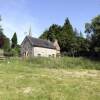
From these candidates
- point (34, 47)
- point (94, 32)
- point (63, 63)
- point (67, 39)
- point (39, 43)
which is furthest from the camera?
point (67, 39)

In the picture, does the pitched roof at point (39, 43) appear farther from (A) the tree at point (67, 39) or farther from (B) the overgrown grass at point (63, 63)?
(B) the overgrown grass at point (63, 63)

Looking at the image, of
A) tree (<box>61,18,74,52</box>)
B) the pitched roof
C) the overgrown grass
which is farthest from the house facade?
the overgrown grass

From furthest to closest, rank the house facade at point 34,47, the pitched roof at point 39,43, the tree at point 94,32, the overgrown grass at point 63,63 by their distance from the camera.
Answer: the pitched roof at point 39,43
the house facade at point 34,47
the tree at point 94,32
the overgrown grass at point 63,63

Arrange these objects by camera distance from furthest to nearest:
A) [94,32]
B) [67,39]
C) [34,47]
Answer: [67,39]
[34,47]
[94,32]

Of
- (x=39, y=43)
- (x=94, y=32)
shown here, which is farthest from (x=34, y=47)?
(x=94, y=32)

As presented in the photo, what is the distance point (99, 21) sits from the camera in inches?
1844

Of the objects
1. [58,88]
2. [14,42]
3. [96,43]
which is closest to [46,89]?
[58,88]

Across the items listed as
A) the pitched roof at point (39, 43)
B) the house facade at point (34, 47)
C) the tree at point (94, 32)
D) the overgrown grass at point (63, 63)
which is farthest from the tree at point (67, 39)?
the overgrown grass at point (63, 63)

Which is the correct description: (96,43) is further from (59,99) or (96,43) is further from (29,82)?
(59,99)

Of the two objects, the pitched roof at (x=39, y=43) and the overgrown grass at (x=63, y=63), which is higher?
the pitched roof at (x=39, y=43)

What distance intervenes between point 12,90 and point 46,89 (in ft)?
6.16

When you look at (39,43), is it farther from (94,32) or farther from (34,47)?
(94,32)

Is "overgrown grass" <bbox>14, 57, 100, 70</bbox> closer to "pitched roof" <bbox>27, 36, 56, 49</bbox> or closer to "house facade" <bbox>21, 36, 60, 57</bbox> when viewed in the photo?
"house facade" <bbox>21, 36, 60, 57</bbox>

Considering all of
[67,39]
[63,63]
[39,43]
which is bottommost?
[63,63]
